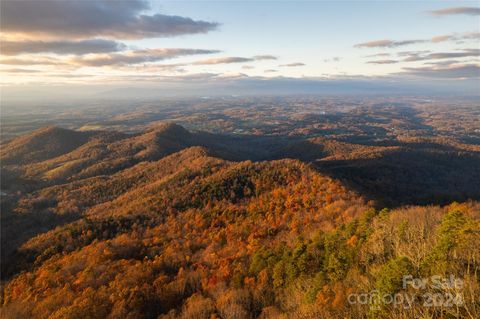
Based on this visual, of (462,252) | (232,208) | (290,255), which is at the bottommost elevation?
(232,208)

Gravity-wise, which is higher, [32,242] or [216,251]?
[216,251]

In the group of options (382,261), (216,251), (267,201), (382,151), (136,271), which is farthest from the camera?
(382,151)

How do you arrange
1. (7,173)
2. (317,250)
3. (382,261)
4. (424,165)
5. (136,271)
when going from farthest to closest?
(7,173) < (424,165) < (136,271) < (317,250) < (382,261)

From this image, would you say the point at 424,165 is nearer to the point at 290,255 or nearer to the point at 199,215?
the point at 199,215

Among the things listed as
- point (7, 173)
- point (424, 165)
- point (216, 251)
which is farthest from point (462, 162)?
point (7, 173)

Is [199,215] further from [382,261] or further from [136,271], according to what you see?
[382,261]

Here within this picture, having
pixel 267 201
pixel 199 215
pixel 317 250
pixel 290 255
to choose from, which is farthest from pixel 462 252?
pixel 199 215

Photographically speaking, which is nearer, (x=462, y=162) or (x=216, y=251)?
(x=216, y=251)
